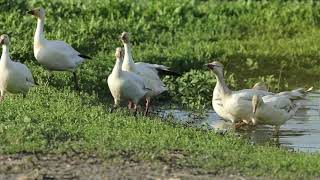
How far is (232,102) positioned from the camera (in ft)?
42.1

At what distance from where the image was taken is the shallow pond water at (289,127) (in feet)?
39.3

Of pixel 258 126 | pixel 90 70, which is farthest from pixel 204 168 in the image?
pixel 90 70

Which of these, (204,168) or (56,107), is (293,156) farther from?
(56,107)

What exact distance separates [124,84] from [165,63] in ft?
11.4

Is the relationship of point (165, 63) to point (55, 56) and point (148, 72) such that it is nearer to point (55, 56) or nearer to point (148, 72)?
point (148, 72)

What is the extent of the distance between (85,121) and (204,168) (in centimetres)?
231

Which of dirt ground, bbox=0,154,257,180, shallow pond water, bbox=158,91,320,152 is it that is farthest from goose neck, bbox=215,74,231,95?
dirt ground, bbox=0,154,257,180

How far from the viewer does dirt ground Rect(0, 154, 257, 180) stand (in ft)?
27.6

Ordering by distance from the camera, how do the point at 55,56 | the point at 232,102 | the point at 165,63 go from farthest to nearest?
the point at 165,63
the point at 55,56
the point at 232,102

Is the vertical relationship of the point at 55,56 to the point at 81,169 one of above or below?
above

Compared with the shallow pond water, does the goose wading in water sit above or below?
above

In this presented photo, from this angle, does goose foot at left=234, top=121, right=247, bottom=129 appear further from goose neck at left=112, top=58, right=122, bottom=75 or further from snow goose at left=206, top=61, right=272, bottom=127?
goose neck at left=112, top=58, right=122, bottom=75

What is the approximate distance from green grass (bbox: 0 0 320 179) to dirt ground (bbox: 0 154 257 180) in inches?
7.5

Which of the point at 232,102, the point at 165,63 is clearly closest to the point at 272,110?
the point at 232,102
